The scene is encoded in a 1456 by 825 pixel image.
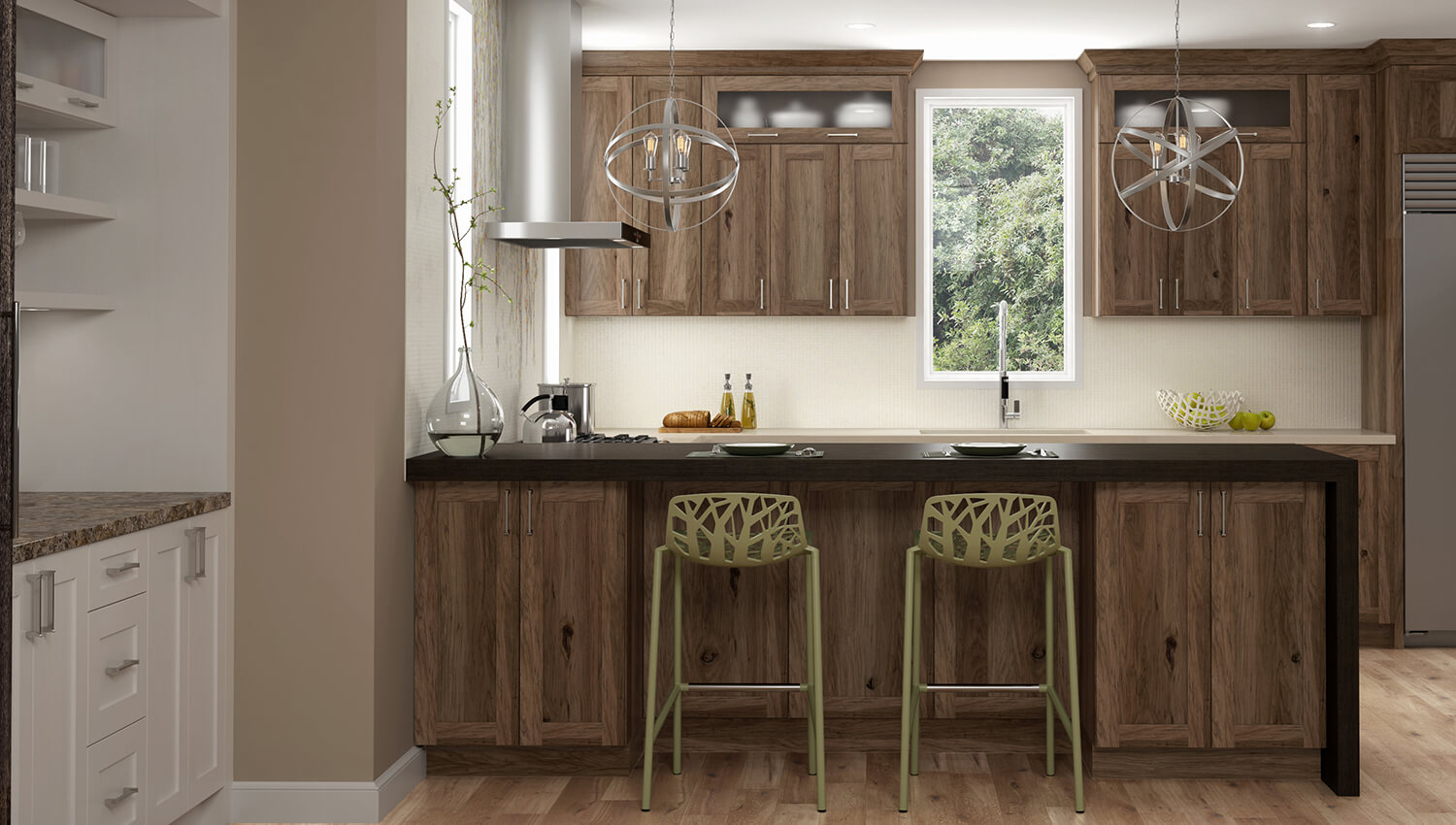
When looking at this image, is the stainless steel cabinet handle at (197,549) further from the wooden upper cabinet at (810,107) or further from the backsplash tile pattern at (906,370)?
the wooden upper cabinet at (810,107)

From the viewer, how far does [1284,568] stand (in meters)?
3.37

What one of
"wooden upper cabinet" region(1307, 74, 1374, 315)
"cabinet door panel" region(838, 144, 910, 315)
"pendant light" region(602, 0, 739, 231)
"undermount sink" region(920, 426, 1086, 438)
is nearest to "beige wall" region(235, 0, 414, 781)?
"pendant light" region(602, 0, 739, 231)

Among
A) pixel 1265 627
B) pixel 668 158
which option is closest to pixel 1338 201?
pixel 1265 627

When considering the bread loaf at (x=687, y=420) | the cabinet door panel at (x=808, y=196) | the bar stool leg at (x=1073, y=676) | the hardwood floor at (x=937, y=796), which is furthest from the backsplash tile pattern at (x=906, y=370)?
the bar stool leg at (x=1073, y=676)

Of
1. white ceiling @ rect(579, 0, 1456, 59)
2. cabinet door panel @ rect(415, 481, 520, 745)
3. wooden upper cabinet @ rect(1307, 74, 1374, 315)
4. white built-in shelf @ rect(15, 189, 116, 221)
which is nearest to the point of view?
white built-in shelf @ rect(15, 189, 116, 221)

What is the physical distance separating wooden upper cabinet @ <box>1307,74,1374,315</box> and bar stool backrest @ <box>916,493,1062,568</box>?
2.91 meters

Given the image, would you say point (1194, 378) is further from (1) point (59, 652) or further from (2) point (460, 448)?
(1) point (59, 652)

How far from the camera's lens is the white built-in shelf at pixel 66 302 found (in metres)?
2.74

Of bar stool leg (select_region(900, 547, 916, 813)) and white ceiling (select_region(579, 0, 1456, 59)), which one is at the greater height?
white ceiling (select_region(579, 0, 1456, 59))

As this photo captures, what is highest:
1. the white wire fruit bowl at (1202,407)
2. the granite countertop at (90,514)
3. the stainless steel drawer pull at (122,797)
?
the white wire fruit bowl at (1202,407)

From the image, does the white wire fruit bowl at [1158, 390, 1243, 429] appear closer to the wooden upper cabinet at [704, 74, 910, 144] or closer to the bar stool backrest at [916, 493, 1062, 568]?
the wooden upper cabinet at [704, 74, 910, 144]

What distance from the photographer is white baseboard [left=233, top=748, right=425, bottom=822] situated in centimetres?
319

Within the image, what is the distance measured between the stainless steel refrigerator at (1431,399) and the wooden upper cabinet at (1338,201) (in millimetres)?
209

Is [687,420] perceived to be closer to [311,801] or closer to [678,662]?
[678,662]
